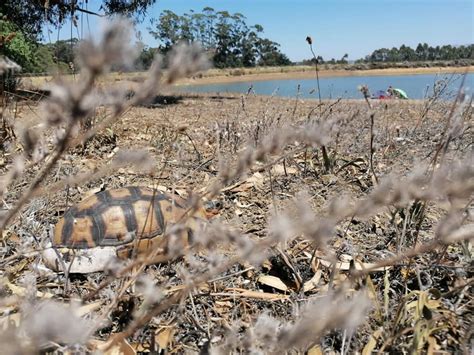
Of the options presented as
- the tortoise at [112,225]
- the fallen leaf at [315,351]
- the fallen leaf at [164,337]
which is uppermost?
the tortoise at [112,225]

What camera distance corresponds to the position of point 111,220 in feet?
7.18

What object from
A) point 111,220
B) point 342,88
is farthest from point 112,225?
point 342,88

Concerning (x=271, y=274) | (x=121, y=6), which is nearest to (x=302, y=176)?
(x=271, y=274)

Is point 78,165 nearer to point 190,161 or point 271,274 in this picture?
point 190,161

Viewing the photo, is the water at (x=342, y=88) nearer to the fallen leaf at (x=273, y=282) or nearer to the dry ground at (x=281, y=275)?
the dry ground at (x=281, y=275)

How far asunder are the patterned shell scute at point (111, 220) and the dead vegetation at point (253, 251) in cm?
12

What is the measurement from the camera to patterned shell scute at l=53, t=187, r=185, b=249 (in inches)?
82.9

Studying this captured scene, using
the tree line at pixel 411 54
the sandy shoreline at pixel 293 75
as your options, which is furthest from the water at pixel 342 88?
the tree line at pixel 411 54

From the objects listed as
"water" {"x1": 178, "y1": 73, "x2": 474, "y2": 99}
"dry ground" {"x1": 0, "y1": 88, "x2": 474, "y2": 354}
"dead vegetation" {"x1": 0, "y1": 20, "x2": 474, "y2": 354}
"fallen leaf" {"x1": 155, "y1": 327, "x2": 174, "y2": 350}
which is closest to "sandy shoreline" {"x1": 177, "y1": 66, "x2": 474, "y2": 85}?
"water" {"x1": 178, "y1": 73, "x2": 474, "y2": 99}

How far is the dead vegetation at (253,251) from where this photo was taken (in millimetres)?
557

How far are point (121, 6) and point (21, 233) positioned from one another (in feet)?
39.2

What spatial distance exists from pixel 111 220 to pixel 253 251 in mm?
1701

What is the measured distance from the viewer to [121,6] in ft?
40.6

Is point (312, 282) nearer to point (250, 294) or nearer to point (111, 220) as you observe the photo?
point (250, 294)
